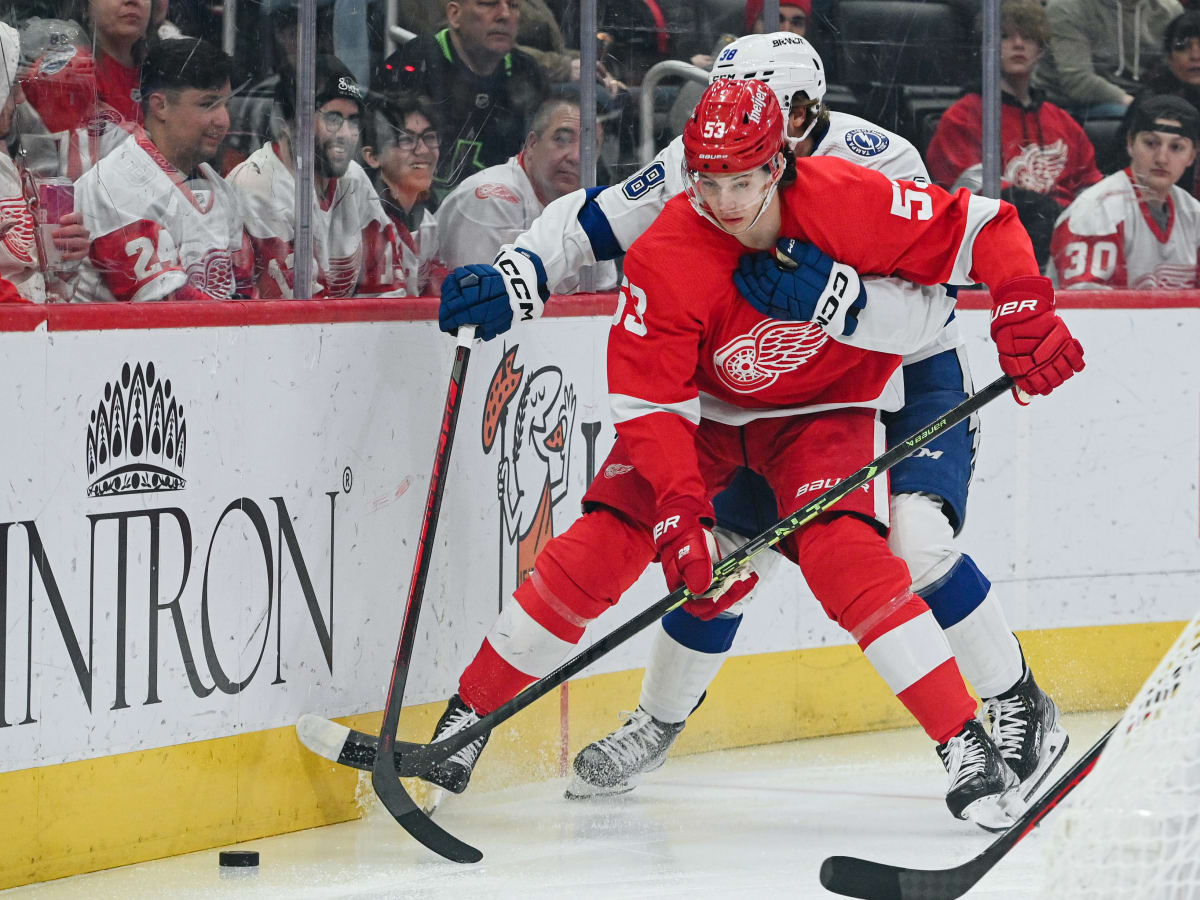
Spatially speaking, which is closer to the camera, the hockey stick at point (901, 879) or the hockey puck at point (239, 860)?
the hockey stick at point (901, 879)

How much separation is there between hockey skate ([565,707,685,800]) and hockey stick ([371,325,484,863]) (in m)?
0.43

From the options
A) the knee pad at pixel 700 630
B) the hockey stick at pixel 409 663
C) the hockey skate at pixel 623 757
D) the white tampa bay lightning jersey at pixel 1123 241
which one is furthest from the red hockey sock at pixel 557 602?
the white tampa bay lightning jersey at pixel 1123 241

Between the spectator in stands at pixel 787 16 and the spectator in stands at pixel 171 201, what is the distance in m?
1.37

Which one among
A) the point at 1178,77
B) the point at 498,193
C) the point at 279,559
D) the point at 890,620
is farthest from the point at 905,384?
the point at 1178,77

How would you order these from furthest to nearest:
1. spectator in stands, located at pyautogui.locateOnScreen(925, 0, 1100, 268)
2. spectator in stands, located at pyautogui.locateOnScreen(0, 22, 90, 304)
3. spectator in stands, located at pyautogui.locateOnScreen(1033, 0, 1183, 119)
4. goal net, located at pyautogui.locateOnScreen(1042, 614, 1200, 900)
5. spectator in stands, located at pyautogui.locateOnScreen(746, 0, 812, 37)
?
spectator in stands, located at pyautogui.locateOnScreen(1033, 0, 1183, 119) < spectator in stands, located at pyautogui.locateOnScreen(925, 0, 1100, 268) < spectator in stands, located at pyautogui.locateOnScreen(746, 0, 812, 37) < spectator in stands, located at pyautogui.locateOnScreen(0, 22, 90, 304) < goal net, located at pyautogui.locateOnScreen(1042, 614, 1200, 900)

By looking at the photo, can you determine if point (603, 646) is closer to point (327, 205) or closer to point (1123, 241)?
point (327, 205)

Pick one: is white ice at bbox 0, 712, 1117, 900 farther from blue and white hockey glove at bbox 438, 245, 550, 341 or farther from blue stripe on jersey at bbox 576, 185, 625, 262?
blue stripe on jersey at bbox 576, 185, 625, 262

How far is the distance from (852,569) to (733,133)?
71 cm

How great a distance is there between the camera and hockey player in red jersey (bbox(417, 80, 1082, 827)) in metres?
3.06

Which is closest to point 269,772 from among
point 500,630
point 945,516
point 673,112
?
point 500,630

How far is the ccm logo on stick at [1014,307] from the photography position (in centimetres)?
307

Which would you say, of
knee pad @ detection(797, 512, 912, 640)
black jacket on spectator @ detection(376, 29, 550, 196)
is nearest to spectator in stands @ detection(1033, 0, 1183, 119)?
black jacket on spectator @ detection(376, 29, 550, 196)

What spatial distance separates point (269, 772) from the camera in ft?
10.7

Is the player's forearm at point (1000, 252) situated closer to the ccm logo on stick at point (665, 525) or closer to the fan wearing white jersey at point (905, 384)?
the fan wearing white jersey at point (905, 384)
